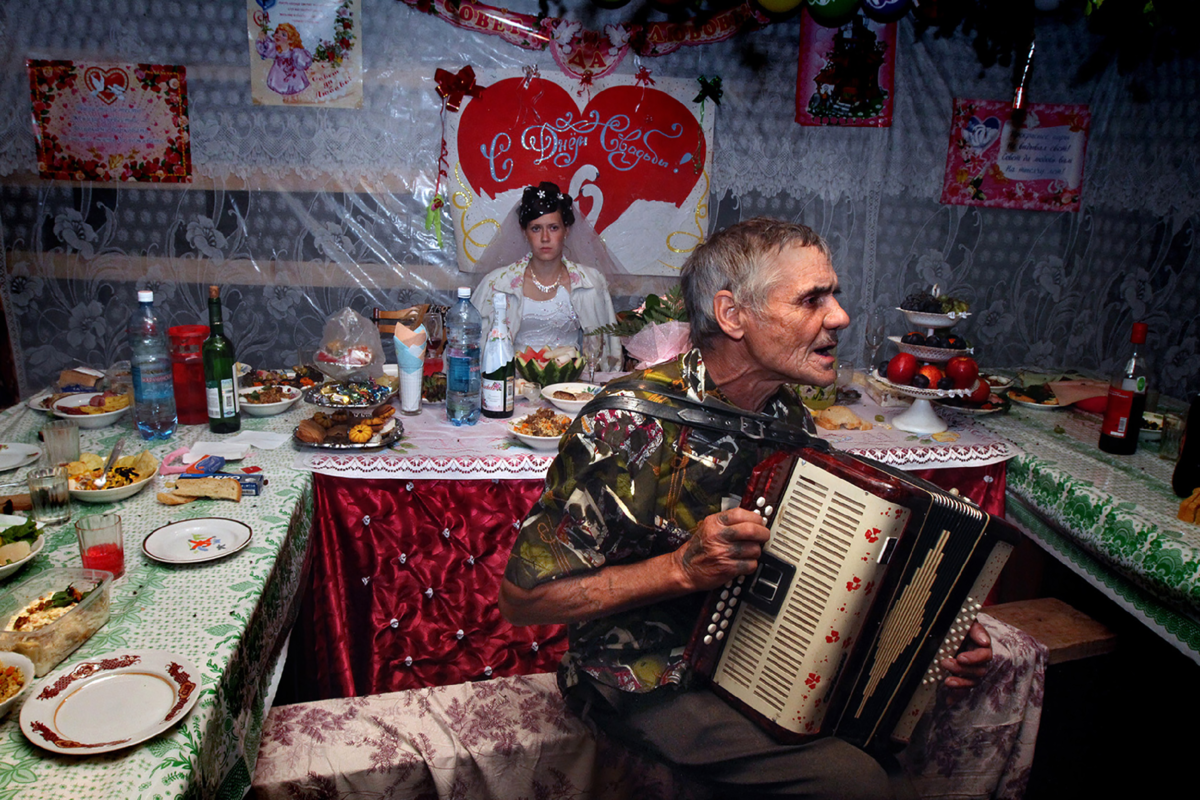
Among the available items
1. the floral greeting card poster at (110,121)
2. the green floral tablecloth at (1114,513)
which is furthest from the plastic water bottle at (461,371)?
the floral greeting card poster at (110,121)

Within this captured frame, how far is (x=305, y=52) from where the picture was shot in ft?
14.3

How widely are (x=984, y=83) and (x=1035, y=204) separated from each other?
907mm

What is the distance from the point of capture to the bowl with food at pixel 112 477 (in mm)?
1953

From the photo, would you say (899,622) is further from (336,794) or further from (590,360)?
(590,360)

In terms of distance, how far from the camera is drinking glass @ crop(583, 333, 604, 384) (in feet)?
11.0

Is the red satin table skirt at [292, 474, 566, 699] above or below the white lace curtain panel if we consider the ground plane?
below

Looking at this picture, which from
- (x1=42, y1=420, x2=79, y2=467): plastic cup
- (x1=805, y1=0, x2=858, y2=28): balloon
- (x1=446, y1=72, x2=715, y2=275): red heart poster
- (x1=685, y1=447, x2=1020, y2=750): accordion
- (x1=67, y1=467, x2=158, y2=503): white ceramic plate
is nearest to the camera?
(x1=685, y1=447, x2=1020, y2=750): accordion

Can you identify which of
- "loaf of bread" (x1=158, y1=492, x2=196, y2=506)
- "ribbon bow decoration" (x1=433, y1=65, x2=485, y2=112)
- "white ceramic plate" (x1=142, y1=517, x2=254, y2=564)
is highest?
"ribbon bow decoration" (x1=433, y1=65, x2=485, y2=112)

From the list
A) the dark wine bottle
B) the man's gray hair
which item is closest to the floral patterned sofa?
the man's gray hair

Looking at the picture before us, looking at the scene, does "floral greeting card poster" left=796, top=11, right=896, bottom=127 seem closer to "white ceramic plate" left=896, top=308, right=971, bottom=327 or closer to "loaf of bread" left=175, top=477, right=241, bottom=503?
"white ceramic plate" left=896, top=308, right=971, bottom=327

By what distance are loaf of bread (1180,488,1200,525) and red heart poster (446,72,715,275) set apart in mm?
3167

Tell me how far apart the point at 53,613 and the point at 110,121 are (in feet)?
13.4

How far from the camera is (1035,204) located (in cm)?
498

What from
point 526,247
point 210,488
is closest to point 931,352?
point 526,247
